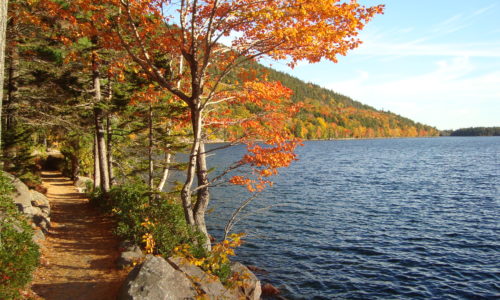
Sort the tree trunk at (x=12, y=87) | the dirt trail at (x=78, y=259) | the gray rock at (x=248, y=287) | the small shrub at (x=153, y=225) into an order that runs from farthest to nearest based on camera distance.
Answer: the tree trunk at (x=12, y=87) < the gray rock at (x=248, y=287) < the small shrub at (x=153, y=225) < the dirt trail at (x=78, y=259)

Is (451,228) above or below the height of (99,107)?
below

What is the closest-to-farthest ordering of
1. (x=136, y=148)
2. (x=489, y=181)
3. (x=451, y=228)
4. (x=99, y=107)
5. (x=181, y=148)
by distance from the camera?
(x=99, y=107) → (x=181, y=148) → (x=136, y=148) → (x=451, y=228) → (x=489, y=181)

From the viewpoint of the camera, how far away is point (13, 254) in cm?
823

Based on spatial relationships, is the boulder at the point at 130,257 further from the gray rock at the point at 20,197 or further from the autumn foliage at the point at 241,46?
the gray rock at the point at 20,197

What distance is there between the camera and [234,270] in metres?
11.9

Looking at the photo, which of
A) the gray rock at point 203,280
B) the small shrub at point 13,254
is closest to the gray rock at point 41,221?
the small shrub at point 13,254

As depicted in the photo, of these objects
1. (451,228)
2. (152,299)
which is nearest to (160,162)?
(152,299)

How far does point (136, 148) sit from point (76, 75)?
17.0ft

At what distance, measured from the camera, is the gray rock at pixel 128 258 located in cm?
1001

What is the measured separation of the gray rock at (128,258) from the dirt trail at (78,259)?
0.21 metres

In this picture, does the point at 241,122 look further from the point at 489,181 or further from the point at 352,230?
the point at 489,181

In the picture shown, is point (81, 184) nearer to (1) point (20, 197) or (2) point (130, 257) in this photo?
(1) point (20, 197)

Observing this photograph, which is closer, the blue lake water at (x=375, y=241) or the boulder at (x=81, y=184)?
the blue lake water at (x=375, y=241)

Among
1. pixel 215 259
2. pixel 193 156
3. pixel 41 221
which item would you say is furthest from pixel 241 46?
pixel 41 221
